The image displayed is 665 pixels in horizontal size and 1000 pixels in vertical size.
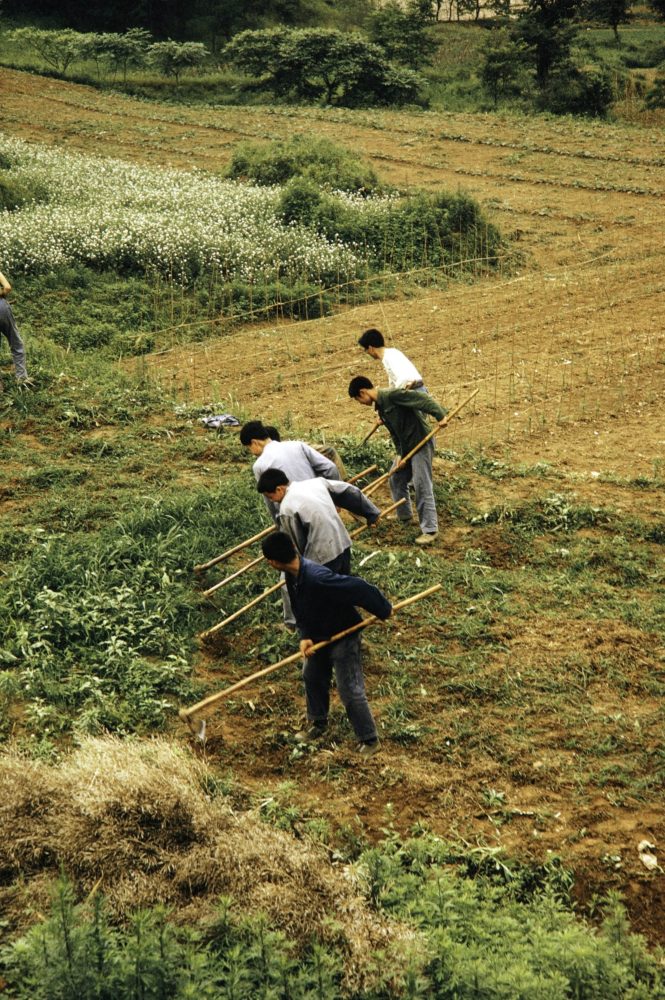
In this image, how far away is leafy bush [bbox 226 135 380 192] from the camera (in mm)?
18797

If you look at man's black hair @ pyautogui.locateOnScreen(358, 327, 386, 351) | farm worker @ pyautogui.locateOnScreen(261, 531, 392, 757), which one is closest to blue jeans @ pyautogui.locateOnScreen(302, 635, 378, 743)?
farm worker @ pyautogui.locateOnScreen(261, 531, 392, 757)

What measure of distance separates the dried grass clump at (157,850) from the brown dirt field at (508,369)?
0.68m

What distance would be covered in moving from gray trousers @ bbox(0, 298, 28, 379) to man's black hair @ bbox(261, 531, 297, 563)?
609cm

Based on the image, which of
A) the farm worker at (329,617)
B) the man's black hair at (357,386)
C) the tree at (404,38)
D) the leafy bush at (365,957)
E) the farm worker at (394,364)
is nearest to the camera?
the leafy bush at (365,957)

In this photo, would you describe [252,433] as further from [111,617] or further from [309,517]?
[111,617]

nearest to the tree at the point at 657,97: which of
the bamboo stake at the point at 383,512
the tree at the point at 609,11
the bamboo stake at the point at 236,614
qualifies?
the tree at the point at 609,11

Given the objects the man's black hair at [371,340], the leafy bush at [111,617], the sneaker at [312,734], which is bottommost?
the sneaker at [312,734]

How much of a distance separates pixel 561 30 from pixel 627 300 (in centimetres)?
1918

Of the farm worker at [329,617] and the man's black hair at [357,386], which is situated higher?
the man's black hair at [357,386]

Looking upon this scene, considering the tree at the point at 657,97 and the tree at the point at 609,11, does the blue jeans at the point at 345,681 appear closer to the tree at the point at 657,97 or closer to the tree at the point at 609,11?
the tree at the point at 657,97

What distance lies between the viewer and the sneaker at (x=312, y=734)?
6.04m

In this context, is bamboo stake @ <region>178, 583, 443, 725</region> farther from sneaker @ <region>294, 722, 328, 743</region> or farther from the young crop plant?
the young crop plant

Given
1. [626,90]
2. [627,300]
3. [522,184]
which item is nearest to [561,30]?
[626,90]

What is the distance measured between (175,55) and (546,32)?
11.1 meters
